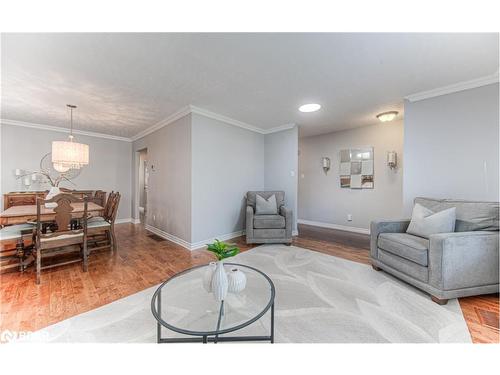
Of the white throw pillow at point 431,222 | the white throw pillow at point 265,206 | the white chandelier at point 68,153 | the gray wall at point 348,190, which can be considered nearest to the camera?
the white throw pillow at point 431,222

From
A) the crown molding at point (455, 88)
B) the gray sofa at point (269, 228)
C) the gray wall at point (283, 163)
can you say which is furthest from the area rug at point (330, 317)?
the crown molding at point (455, 88)

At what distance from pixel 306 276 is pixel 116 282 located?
205 centimetres

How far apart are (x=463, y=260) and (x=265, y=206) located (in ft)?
8.04

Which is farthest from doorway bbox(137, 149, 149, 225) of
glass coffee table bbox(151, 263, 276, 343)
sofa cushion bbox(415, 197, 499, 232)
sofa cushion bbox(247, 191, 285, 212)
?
sofa cushion bbox(415, 197, 499, 232)

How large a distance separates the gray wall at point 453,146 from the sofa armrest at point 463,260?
0.85 metres

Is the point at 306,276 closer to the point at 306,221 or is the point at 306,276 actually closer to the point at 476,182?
the point at 476,182

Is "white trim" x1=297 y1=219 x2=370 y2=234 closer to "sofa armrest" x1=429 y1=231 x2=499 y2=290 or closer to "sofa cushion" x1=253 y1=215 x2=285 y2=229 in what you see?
"sofa cushion" x1=253 y1=215 x2=285 y2=229

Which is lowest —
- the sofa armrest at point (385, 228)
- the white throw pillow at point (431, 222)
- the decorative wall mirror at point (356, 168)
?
the sofa armrest at point (385, 228)

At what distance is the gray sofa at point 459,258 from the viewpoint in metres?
1.65

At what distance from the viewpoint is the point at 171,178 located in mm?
3541

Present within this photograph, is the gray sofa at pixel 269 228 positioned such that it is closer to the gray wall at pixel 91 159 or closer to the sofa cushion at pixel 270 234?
the sofa cushion at pixel 270 234

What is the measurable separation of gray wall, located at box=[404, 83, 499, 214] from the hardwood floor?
118cm

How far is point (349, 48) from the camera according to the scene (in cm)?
169
